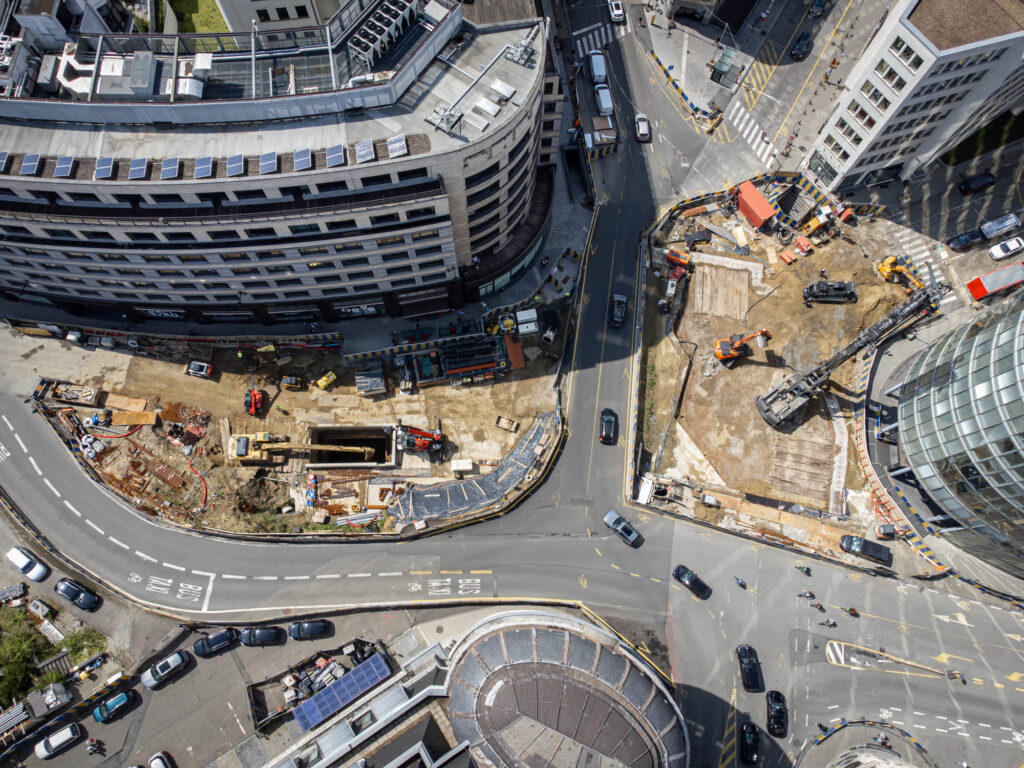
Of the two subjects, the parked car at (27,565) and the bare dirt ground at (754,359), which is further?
the bare dirt ground at (754,359)

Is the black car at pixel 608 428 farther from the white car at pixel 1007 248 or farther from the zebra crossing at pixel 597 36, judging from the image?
the white car at pixel 1007 248

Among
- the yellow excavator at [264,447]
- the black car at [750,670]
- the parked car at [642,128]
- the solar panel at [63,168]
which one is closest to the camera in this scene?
the solar panel at [63,168]

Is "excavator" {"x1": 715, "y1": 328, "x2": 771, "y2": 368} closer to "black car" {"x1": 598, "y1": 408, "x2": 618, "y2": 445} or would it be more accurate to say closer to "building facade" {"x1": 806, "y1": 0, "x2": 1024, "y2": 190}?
"black car" {"x1": 598, "y1": 408, "x2": 618, "y2": 445}

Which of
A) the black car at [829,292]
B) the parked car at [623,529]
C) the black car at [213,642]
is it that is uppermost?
the black car at [829,292]

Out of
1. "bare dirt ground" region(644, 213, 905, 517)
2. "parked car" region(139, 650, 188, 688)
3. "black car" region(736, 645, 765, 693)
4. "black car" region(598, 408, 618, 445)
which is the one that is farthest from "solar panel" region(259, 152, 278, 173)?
"black car" region(736, 645, 765, 693)

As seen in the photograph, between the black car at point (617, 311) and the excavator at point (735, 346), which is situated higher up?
the black car at point (617, 311)

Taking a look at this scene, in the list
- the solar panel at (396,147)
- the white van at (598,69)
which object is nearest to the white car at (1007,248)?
the white van at (598,69)
